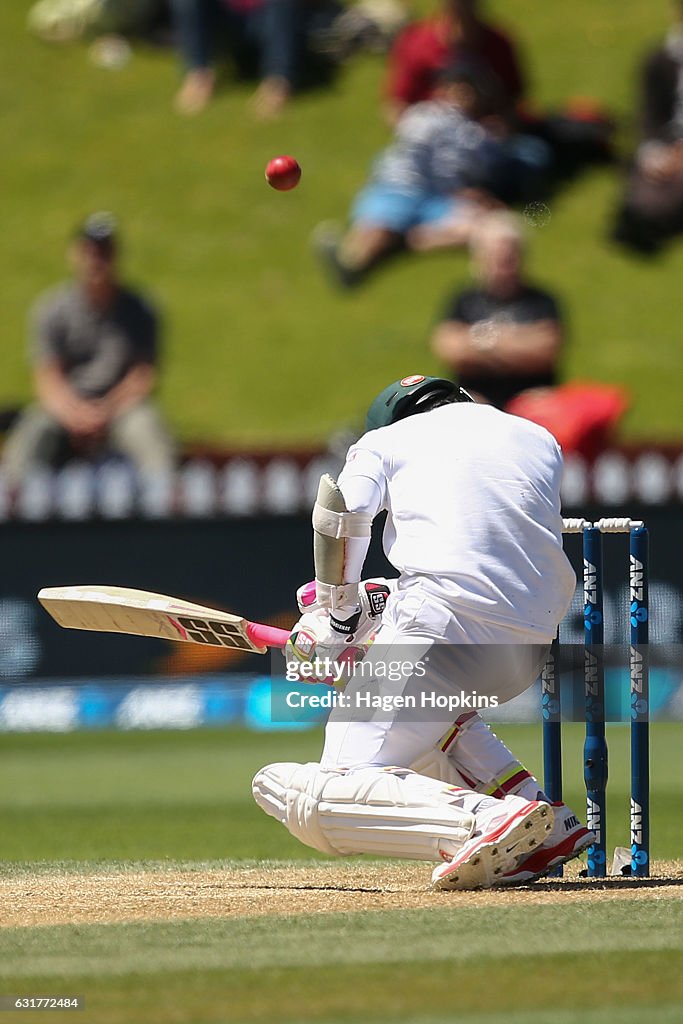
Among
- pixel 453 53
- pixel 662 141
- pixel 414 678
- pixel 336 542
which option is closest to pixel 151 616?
pixel 336 542

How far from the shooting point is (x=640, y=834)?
17.1 ft

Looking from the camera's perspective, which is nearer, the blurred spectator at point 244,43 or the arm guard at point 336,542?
the arm guard at point 336,542

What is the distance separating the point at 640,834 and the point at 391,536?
1.10 m

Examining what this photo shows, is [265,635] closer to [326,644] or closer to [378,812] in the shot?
[326,644]

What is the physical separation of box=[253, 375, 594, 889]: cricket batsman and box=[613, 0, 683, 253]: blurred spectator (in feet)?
36.8

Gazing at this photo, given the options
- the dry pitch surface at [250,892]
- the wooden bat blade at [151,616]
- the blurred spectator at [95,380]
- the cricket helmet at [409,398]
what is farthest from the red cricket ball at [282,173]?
the blurred spectator at [95,380]

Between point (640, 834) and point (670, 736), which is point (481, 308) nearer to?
point (670, 736)

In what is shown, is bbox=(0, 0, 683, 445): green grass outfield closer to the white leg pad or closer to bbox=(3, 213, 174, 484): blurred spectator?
bbox=(3, 213, 174, 484): blurred spectator

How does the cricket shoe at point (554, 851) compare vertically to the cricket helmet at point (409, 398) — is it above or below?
below

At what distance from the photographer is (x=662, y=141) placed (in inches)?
624

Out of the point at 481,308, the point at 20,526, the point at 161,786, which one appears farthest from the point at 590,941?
the point at 481,308

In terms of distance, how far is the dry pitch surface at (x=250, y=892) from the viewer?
4672mm

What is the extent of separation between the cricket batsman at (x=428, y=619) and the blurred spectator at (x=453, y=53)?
36.6 feet

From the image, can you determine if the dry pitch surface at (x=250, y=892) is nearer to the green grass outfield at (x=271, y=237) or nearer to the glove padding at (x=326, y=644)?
the glove padding at (x=326, y=644)
